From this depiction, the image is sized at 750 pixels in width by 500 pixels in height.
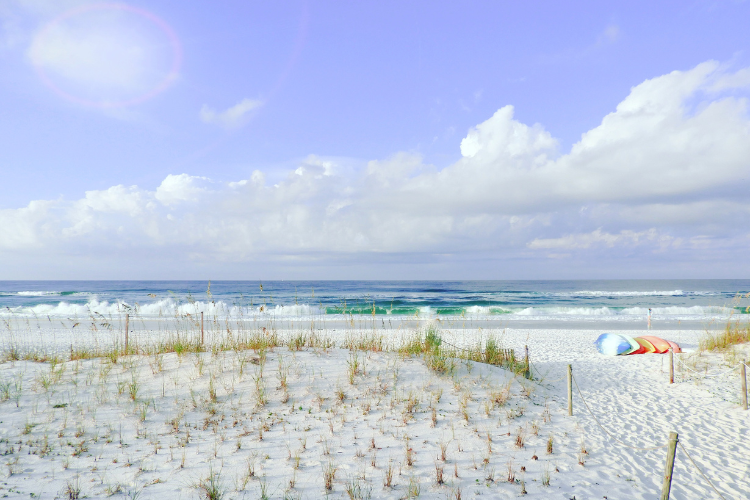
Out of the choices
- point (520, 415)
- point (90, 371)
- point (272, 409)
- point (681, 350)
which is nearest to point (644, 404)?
point (520, 415)

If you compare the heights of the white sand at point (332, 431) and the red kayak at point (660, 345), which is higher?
the white sand at point (332, 431)

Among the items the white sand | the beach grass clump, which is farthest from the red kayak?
the white sand

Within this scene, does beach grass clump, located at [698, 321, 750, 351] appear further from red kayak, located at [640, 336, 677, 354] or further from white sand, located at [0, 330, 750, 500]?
white sand, located at [0, 330, 750, 500]

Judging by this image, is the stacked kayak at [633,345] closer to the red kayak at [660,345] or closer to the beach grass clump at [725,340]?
the red kayak at [660,345]

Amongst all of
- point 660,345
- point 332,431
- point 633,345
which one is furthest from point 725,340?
point 332,431

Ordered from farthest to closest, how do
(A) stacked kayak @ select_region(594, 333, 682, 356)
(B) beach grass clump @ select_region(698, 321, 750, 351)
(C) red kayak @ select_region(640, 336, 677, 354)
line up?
(A) stacked kayak @ select_region(594, 333, 682, 356) → (C) red kayak @ select_region(640, 336, 677, 354) → (B) beach grass clump @ select_region(698, 321, 750, 351)

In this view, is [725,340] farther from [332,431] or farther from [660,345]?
[332,431]

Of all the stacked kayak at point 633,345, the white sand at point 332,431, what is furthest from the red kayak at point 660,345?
the white sand at point 332,431

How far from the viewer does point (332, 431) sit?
A: 17.0 feet

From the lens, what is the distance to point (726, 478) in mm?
4938

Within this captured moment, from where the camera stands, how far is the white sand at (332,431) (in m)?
4.12

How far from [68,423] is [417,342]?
615 centimetres

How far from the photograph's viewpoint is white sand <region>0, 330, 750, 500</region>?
412 centimetres

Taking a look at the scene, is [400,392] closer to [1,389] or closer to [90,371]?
[90,371]
